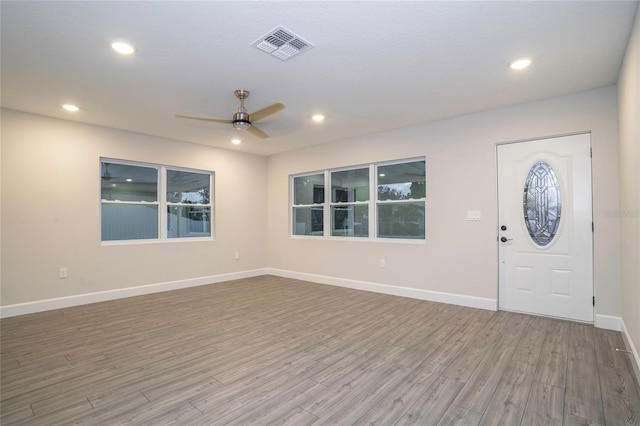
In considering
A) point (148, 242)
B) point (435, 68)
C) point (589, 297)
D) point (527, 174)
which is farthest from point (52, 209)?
point (589, 297)

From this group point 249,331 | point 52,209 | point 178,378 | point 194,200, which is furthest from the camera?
point 194,200

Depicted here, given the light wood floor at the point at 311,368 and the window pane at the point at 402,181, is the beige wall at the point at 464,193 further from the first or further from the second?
the light wood floor at the point at 311,368

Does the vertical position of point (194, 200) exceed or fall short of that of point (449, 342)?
it exceeds it

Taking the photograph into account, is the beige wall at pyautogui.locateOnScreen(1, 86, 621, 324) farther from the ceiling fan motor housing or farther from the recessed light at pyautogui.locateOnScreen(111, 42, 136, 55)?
A: the recessed light at pyautogui.locateOnScreen(111, 42, 136, 55)

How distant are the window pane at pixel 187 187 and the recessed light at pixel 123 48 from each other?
3.31 m

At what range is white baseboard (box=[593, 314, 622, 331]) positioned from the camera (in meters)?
3.47

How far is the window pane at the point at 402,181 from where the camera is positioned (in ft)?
16.9

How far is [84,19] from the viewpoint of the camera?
2.36 m

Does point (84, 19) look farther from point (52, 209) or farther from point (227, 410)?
point (52, 209)

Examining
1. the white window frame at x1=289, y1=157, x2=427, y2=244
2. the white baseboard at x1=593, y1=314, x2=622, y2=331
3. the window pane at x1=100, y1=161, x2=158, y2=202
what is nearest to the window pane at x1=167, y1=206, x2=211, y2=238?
the window pane at x1=100, y1=161, x2=158, y2=202

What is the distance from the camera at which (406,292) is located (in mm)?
5062

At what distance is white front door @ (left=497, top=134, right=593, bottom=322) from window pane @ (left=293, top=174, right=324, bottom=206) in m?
3.27

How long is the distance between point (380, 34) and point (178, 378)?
10.6ft

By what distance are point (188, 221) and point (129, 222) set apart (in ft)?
3.38
